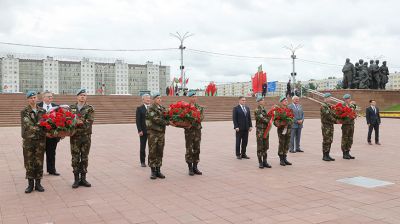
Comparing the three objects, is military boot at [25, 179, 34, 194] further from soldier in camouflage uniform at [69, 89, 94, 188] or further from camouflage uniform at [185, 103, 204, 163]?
camouflage uniform at [185, 103, 204, 163]

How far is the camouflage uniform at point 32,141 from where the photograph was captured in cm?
567

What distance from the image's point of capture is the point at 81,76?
84.2m

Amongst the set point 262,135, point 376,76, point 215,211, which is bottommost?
point 215,211

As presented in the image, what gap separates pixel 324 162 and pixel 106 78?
82792 millimetres

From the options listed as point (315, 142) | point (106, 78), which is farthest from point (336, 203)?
point (106, 78)

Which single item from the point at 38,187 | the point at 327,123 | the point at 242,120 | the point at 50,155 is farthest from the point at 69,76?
the point at 38,187

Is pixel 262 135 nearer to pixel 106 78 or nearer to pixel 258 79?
pixel 258 79

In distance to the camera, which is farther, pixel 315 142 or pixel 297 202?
pixel 315 142

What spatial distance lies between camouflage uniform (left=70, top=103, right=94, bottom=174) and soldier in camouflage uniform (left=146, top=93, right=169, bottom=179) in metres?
1.08

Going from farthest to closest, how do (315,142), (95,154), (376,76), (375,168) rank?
(376,76) → (315,142) → (95,154) → (375,168)

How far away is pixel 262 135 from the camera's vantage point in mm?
7703

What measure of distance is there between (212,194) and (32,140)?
9.65 feet

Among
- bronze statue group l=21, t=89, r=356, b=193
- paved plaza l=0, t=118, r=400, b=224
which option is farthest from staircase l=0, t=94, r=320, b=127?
bronze statue group l=21, t=89, r=356, b=193

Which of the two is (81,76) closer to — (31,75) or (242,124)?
(31,75)
